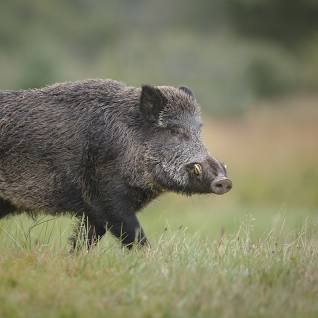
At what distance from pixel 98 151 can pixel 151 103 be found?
26.3 inches

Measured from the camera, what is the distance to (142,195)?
743 cm

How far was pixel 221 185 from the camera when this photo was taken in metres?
6.86

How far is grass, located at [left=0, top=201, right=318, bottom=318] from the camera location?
5.01m

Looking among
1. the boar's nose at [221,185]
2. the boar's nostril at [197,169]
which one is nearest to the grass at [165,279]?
the boar's nose at [221,185]

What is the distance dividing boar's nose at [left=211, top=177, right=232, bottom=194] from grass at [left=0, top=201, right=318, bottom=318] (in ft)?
1.34

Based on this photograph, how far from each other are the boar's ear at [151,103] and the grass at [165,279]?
1.24 meters

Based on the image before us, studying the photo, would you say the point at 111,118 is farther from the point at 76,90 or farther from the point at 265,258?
the point at 265,258

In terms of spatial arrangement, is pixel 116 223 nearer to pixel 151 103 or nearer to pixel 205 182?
pixel 205 182

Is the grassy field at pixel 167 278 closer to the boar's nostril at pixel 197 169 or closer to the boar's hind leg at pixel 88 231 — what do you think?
the boar's hind leg at pixel 88 231

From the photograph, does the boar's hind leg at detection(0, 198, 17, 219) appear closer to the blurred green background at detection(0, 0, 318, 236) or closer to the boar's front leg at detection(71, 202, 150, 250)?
the boar's front leg at detection(71, 202, 150, 250)

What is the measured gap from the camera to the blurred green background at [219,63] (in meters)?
22.7

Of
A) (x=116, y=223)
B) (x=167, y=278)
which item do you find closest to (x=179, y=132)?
(x=116, y=223)

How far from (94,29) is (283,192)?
949 inches

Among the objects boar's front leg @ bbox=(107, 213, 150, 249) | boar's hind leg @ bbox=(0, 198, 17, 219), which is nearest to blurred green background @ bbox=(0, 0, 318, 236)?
boar's hind leg @ bbox=(0, 198, 17, 219)
